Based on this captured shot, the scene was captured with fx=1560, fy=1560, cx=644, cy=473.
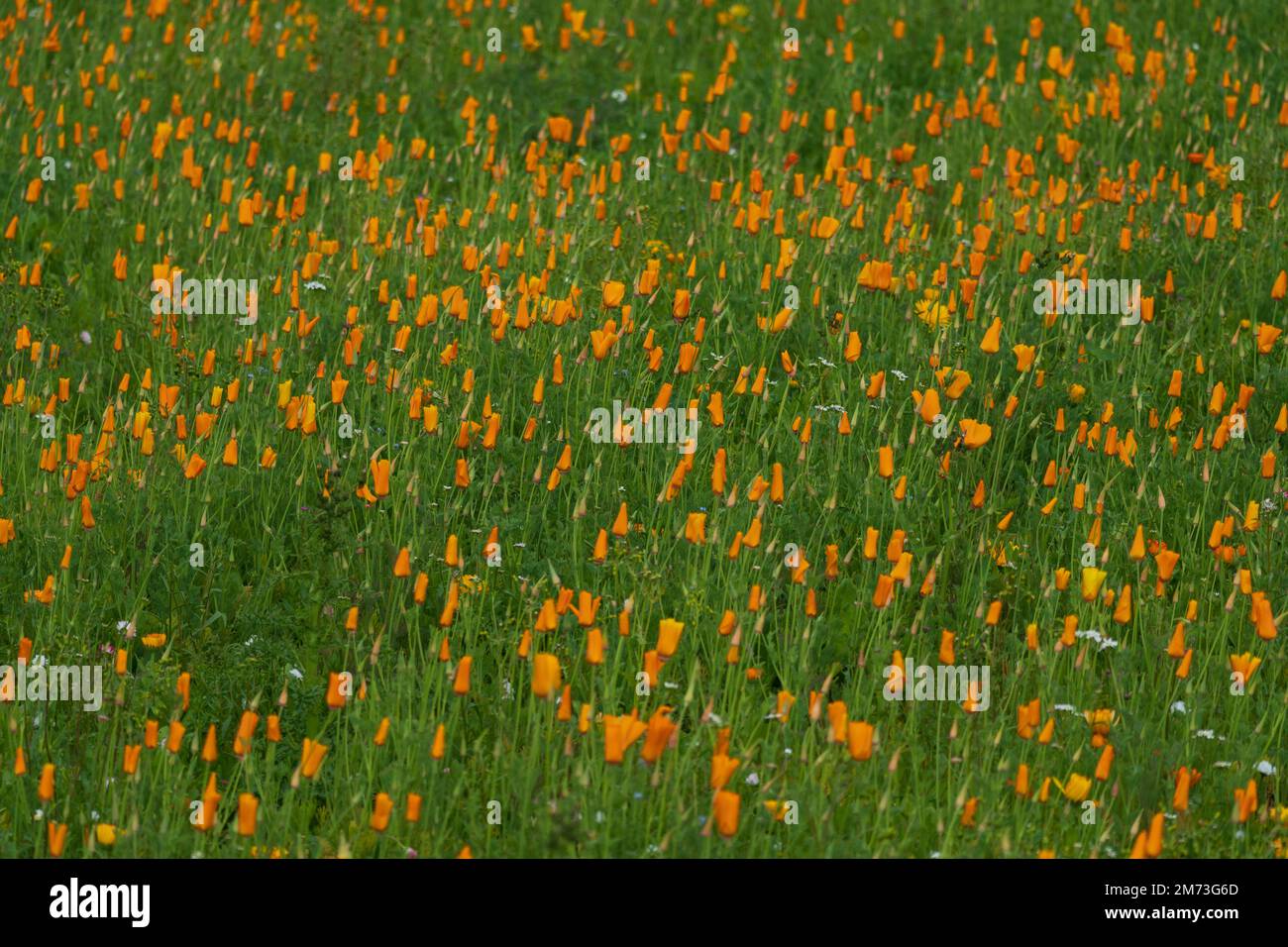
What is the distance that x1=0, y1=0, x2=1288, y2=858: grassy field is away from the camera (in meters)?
3.91

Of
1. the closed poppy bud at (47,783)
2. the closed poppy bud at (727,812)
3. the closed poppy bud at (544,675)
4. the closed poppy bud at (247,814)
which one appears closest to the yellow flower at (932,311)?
the closed poppy bud at (544,675)

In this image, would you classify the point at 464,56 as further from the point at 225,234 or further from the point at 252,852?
the point at 252,852

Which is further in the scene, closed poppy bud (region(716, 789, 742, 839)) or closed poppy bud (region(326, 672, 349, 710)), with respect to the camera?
closed poppy bud (region(326, 672, 349, 710))

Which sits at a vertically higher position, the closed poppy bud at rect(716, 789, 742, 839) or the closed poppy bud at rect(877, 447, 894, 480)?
the closed poppy bud at rect(877, 447, 894, 480)

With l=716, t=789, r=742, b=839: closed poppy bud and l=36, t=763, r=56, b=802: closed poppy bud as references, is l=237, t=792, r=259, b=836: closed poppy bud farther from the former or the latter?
l=716, t=789, r=742, b=839: closed poppy bud

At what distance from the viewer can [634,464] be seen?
5.34 m

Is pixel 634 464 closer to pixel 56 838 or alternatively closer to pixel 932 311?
pixel 932 311

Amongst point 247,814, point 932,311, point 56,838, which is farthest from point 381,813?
point 932,311

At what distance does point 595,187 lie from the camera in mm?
7273

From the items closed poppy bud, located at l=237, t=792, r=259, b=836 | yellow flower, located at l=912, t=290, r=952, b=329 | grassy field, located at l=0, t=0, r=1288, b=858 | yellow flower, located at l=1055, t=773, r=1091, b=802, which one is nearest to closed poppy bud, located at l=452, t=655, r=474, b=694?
grassy field, located at l=0, t=0, r=1288, b=858

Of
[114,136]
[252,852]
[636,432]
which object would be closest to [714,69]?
[114,136]

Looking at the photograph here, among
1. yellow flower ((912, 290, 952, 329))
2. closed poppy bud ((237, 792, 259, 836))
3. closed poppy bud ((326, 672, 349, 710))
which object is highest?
yellow flower ((912, 290, 952, 329))

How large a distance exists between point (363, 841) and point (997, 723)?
1.69 m

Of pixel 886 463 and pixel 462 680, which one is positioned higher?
pixel 886 463
